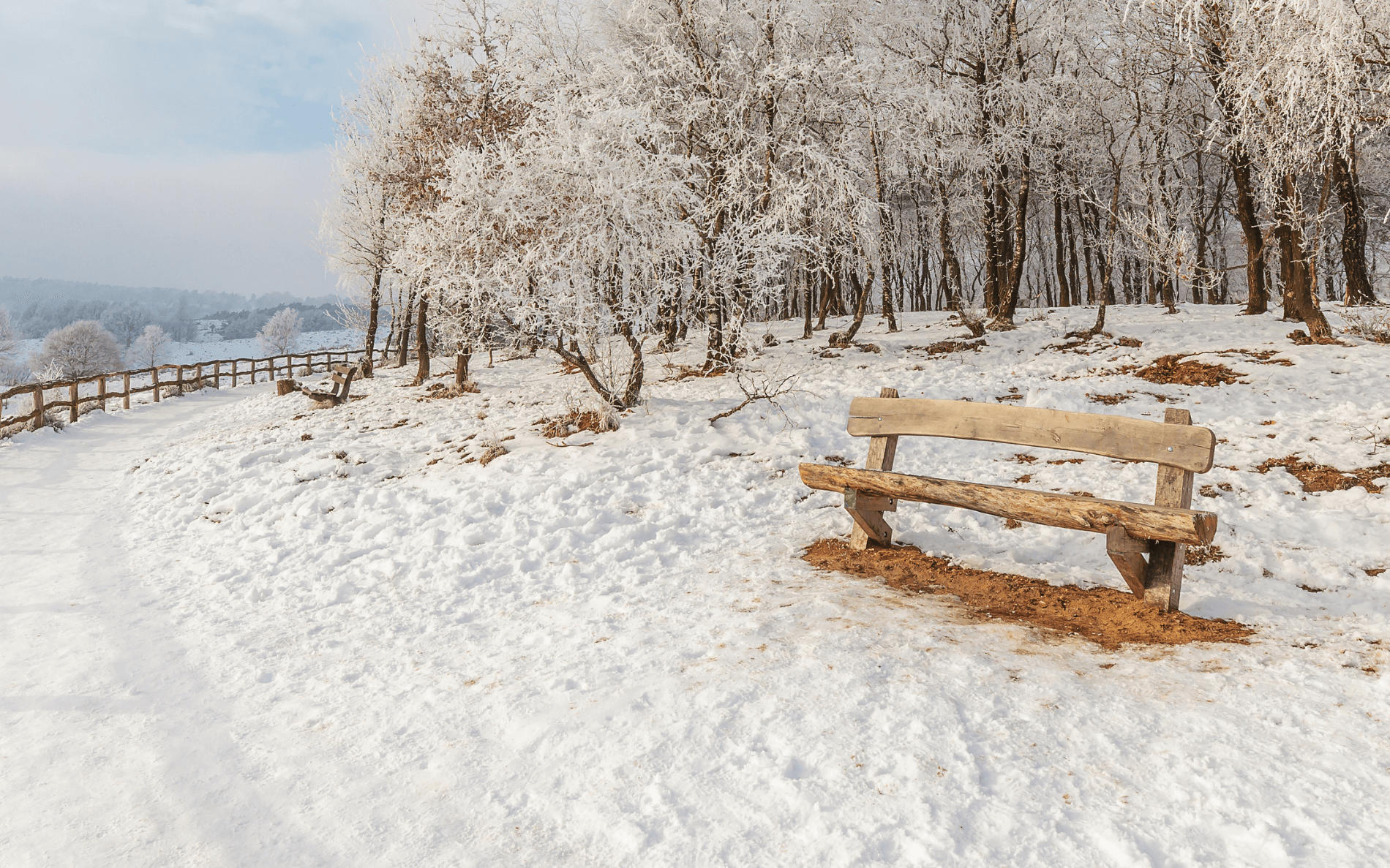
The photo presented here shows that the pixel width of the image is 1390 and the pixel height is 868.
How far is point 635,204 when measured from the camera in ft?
25.3

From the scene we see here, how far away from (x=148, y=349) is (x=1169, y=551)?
79204 mm

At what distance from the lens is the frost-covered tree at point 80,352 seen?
43531 millimetres

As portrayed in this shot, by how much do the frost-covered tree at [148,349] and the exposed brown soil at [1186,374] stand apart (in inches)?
2849

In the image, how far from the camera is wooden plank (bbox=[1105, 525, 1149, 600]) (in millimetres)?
3543

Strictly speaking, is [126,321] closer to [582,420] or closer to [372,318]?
[372,318]

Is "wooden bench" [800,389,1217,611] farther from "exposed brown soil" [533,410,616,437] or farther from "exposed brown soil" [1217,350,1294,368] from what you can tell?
"exposed brown soil" [1217,350,1294,368]

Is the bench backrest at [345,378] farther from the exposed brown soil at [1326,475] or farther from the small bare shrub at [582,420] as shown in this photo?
the exposed brown soil at [1326,475]

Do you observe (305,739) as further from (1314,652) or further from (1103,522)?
(1314,652)

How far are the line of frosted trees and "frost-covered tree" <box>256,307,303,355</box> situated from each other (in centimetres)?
5087

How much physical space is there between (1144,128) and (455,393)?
13.5m

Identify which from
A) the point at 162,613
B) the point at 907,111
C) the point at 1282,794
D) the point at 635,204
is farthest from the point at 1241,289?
the point at 162,613

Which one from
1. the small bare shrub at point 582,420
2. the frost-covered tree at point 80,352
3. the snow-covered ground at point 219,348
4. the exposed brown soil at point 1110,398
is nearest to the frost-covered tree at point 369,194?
the small bare shrub at point 582,420

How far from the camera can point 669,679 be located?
10.7ft

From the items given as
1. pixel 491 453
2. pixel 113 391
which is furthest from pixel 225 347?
pixel 491 453
